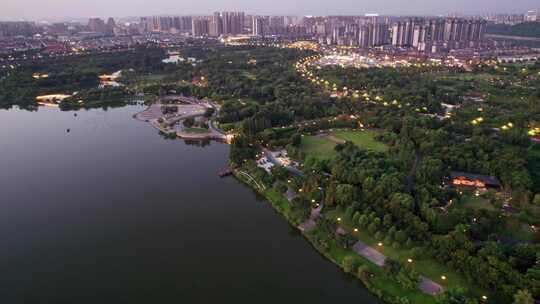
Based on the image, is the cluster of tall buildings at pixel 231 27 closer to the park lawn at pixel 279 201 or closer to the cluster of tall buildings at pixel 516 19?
the cluster of tall buildings at pixel 516 19

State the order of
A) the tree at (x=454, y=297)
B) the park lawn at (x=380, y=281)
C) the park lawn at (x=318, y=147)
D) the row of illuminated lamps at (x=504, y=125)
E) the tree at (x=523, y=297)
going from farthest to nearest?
the row of illuminated lamps at (x=504, y=125), the park lawn at (x=318, y=147), the park lawn at (x=380, y=281), the tree at (x=454, y=297), the tree at (x=523, y=297)

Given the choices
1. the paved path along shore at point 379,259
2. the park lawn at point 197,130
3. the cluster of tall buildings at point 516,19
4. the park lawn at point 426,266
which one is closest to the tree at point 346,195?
the park lawn at point 426,266

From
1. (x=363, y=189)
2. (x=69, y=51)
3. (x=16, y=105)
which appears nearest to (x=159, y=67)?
(x=16, y=105)

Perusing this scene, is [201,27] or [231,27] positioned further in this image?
[231,27]

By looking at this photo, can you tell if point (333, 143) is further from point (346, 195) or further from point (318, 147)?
point (346, 195)

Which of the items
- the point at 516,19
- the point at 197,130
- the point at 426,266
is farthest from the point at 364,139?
the point at 516,19

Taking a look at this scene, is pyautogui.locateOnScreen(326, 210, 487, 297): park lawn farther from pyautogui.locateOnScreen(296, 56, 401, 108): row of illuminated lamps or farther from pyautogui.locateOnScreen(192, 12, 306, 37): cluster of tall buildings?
pyautogui.locateOnScreen(192, 12, 306, 37): cluster of tall buildings
